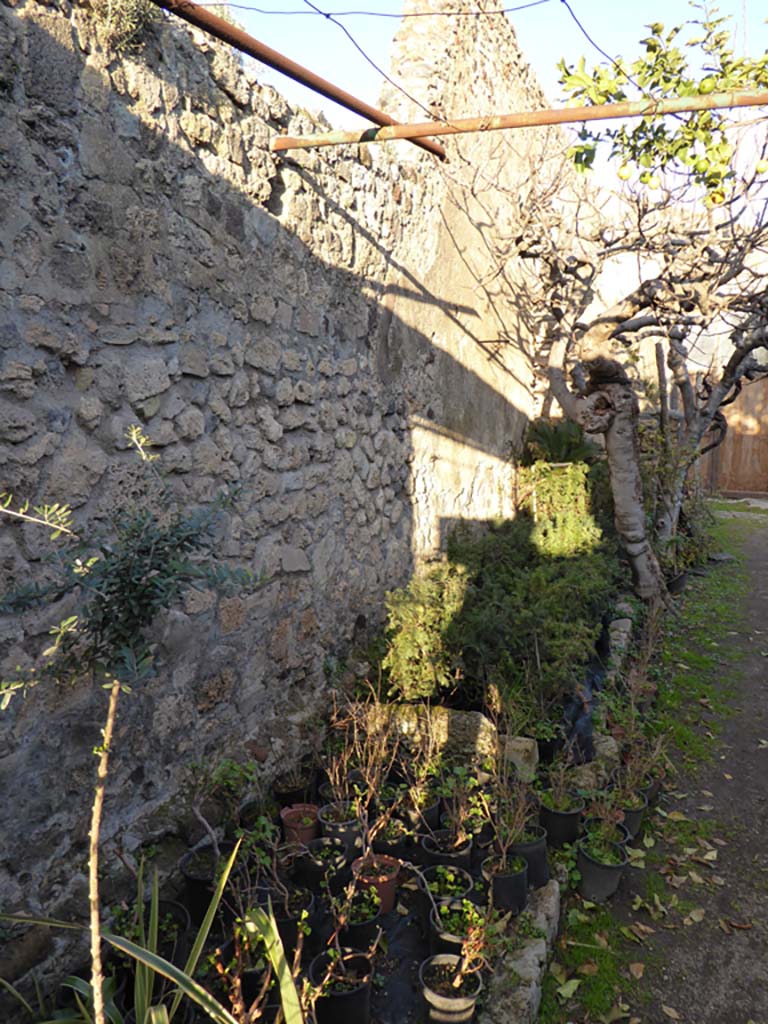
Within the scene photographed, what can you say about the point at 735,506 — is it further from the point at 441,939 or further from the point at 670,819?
the point at 441,939

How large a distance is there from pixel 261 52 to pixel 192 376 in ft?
4.13

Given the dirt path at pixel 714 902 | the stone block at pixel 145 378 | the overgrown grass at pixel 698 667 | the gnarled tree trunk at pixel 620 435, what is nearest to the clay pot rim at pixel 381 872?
the dirt path at pixel 714 902

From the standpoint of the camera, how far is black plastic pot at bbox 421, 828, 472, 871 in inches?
120

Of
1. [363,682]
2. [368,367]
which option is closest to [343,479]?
[368,367]

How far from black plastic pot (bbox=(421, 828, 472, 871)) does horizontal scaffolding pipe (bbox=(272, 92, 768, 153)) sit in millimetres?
2959

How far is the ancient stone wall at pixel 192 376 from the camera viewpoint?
88.8 inches

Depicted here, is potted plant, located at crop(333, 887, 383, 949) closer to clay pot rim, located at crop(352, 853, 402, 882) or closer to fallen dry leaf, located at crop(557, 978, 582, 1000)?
clay pot rim, located at crop(352, 853, 402, 882)

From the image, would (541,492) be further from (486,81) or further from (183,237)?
(183,237)

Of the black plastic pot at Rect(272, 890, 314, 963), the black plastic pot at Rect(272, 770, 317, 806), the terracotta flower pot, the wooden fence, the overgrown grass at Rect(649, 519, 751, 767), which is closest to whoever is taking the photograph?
the black plastic pot at Rect(272, 890, 314, 963)

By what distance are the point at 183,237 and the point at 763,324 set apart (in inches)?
292

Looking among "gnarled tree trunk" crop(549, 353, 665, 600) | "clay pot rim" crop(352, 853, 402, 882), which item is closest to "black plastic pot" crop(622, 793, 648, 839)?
"clay pot rim" crop(352, 853, 402, 882)

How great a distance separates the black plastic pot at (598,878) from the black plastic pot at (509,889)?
0.43m

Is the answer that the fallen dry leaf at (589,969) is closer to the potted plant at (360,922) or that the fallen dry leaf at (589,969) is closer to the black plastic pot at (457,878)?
the black plastic pot at (457,878)

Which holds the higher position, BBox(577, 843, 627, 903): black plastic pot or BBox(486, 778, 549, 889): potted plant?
BBox(486, 778, 549, 889): potted plant
